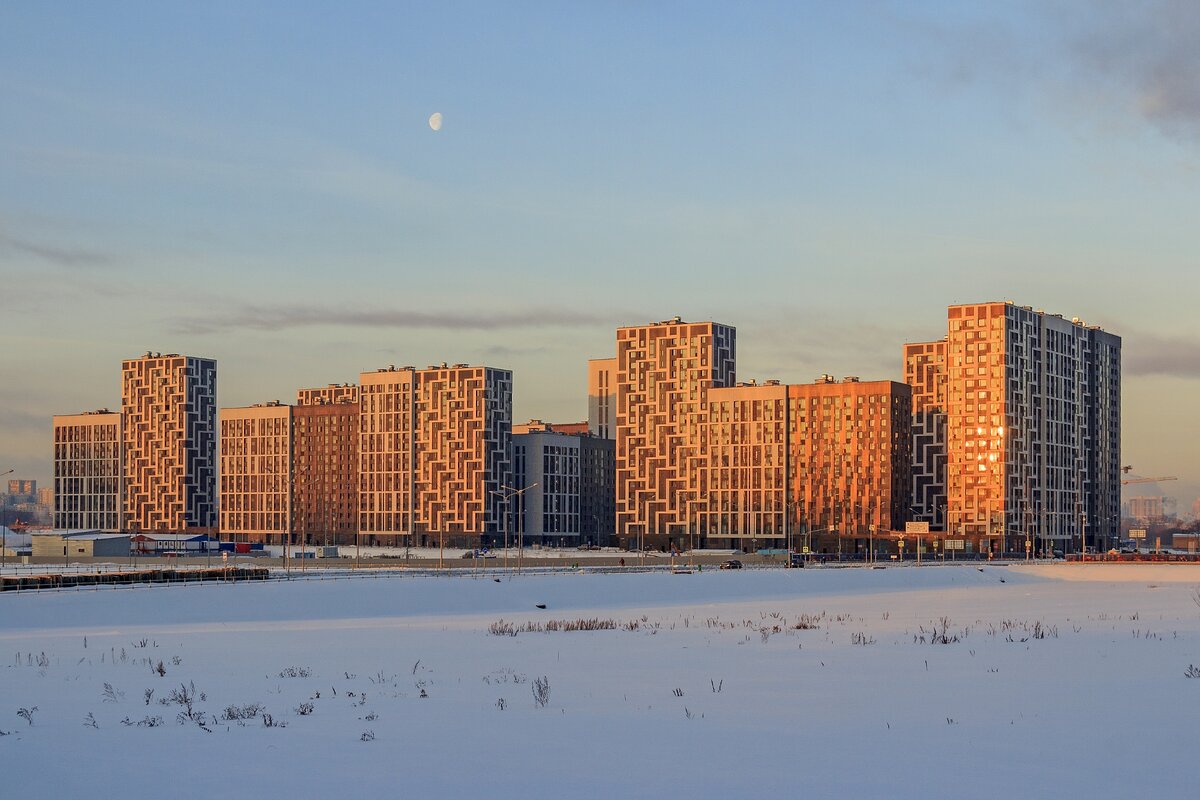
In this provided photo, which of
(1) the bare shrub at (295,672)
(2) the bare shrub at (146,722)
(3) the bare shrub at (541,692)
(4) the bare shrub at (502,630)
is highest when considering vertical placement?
(2) the bare shrub at (146,722)

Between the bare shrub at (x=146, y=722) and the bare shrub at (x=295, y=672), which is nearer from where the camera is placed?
the bare shrub at (x=146, y=722)

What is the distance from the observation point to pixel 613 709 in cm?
2709

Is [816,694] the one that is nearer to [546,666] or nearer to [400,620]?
[546,666]

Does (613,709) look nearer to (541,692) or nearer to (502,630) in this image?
(541,692)

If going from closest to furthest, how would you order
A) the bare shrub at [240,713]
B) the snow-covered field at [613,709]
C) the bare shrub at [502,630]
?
1. the snow-covered field at [613,709]
2. the bare shrub at [240,713]
3. the bare shrub at [502,630]

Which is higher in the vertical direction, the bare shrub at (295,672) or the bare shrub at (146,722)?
the bare shrub at (146,722)

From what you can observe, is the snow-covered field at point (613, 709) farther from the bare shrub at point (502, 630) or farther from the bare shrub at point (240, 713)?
the bare shrub at point (502, 630)

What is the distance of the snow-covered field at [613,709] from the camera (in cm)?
1967

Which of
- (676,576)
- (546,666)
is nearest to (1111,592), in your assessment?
(676,576)

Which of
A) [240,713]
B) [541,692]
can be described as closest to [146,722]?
[240,713]

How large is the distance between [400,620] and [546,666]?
99.1 ft

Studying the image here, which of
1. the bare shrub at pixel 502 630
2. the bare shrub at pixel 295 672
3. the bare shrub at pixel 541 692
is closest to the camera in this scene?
the bare shrub at pixel 541 692

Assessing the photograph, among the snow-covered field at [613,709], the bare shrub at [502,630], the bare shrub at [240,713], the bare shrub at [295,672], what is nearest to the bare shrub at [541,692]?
the snow-covered field at [613,709]

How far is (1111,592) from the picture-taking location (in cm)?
8900
